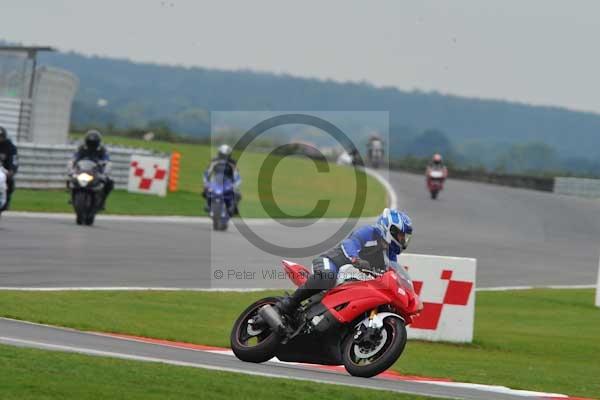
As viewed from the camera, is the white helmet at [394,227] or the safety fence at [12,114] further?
the safety fence at [12,114]

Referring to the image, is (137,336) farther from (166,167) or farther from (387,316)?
(166,167)

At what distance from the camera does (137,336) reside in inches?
495

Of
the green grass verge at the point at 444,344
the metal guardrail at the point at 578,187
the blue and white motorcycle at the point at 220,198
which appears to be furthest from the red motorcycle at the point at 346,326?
the metal guardrail at the point at 578,187

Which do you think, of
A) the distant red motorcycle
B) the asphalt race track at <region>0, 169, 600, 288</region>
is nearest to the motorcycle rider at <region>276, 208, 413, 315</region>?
the asphalt race track at <region>0, 169, 600, 288</region>

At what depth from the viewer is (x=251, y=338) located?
455 inches

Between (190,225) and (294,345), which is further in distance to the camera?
(190,225)

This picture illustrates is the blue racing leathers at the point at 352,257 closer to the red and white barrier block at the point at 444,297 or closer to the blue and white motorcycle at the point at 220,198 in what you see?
the red and white barrier block at the point at 444,297

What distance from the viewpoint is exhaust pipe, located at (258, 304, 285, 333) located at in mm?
10969

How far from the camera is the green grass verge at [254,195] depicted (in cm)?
3161

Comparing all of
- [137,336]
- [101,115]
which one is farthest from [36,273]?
[101,115]

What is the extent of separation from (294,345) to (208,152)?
202 ft

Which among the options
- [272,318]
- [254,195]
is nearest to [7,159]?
[272,318]

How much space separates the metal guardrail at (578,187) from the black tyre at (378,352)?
53.8 metres

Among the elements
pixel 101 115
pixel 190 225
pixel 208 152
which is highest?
pixel 101 115
